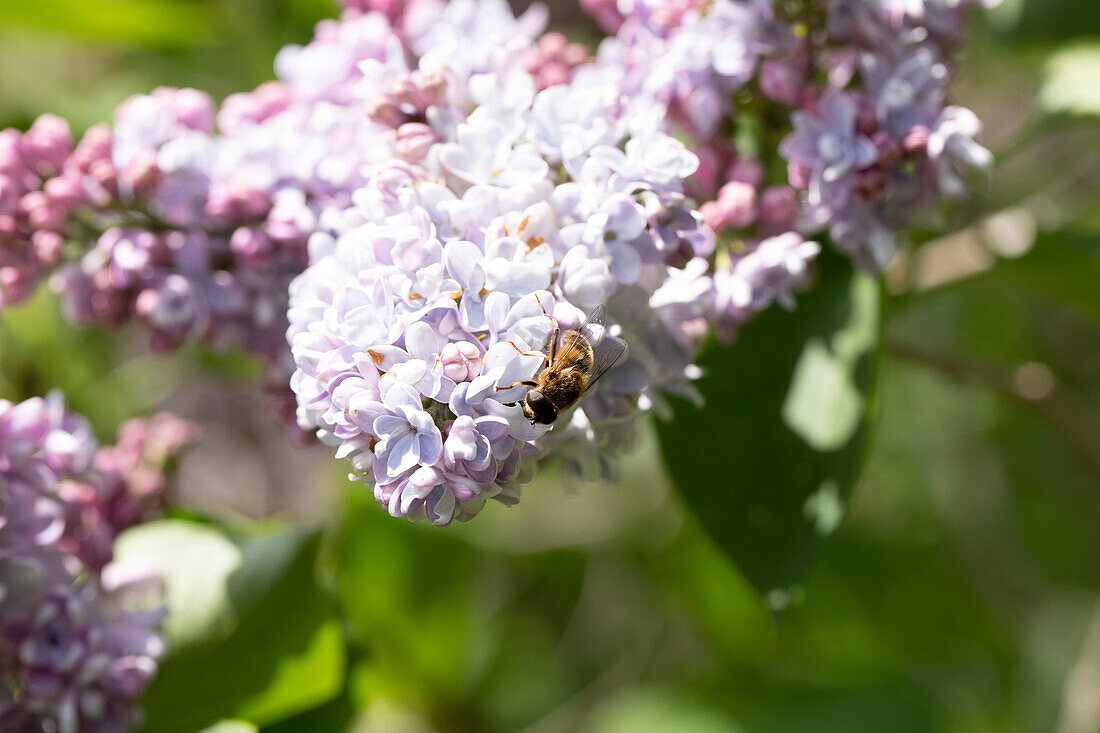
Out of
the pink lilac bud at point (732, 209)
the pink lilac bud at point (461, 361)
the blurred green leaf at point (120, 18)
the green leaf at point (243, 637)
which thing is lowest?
the green leaf at point (243, 637)

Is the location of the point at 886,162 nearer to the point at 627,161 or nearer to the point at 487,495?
the point at 627,161

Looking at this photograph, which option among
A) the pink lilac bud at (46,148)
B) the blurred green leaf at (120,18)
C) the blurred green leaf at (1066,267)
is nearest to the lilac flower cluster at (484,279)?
the pink lilac bud at (46,148)

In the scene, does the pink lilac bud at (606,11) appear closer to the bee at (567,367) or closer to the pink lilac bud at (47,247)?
the bee at (567,367)

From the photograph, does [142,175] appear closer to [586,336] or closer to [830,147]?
[586,336]

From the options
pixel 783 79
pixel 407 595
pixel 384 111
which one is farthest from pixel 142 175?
pixel 407 595

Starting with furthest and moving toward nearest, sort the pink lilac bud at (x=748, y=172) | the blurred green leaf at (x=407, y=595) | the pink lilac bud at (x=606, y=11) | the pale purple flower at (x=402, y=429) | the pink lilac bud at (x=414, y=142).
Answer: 1. the blurred green leaf at (x=407, y=595)
2. the pink lilac bud at (x=606, y=11)
3. the pink lilac bud at (x=748, y=172)
4. the pink lilac bud at (x=414, y=142)
5. the pale purple flower at (x=402, y=429)

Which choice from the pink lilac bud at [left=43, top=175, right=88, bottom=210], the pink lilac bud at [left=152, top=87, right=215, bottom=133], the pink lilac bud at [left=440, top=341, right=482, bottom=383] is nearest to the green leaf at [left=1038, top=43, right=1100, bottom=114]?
the pink lilac bud at [left=440, top=341, right=482, bottom=383]

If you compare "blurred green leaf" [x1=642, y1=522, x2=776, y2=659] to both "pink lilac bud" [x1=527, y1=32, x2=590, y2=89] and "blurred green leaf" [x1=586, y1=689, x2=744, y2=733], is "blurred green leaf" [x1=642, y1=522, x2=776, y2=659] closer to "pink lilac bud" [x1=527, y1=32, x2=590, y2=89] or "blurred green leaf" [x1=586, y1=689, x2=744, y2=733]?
"blurred green leaf" [x1=586, y1=689, x2=744, y2=733]
